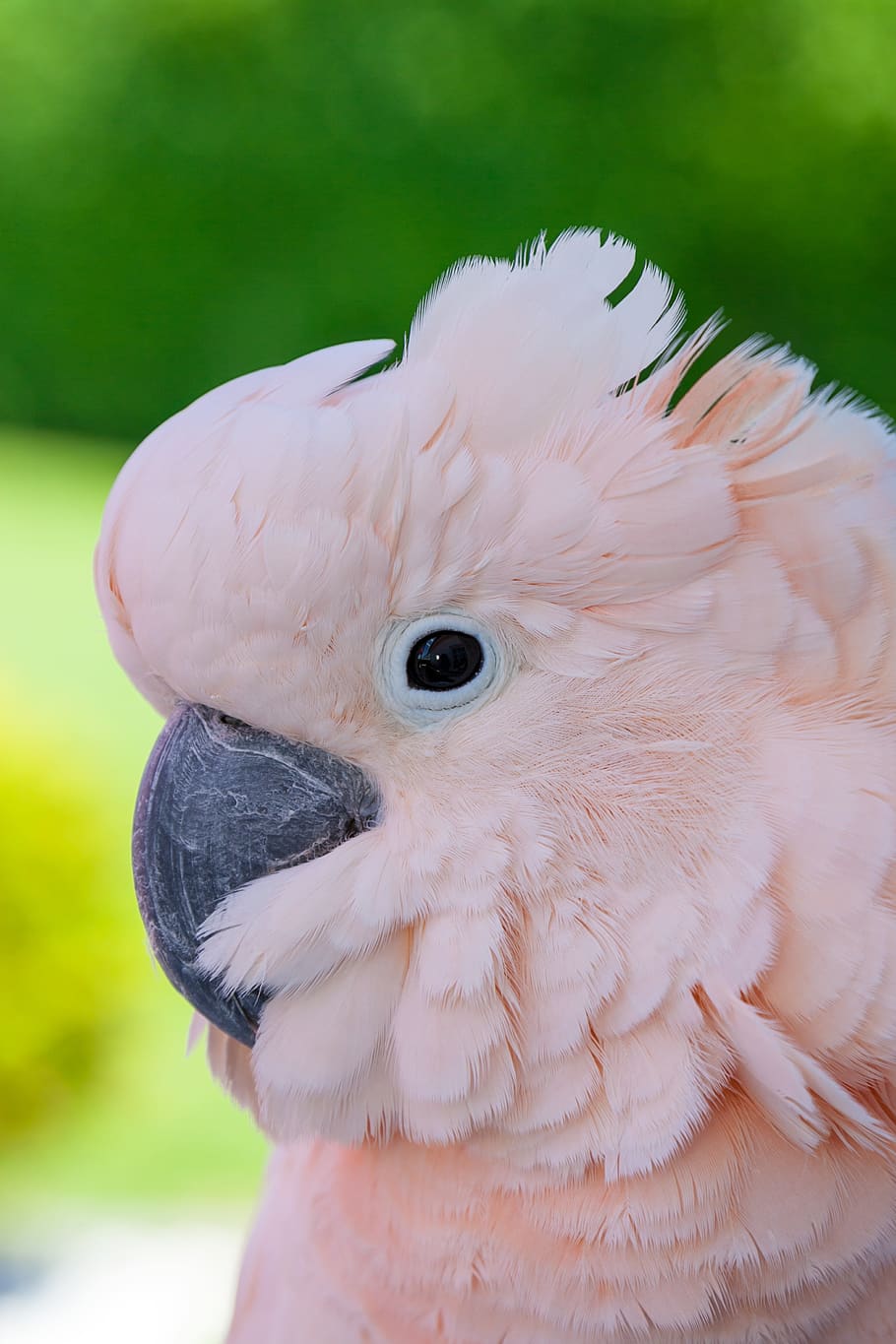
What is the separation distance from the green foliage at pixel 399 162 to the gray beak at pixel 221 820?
254 cm

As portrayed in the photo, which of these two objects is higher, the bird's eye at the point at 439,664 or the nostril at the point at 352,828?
the bird's eye at the point at 439,664

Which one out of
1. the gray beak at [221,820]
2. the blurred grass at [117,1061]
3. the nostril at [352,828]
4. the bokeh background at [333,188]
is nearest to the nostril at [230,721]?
the gray beak at [221,820]

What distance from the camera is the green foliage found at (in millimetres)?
3164

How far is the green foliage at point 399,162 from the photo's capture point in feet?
10.4

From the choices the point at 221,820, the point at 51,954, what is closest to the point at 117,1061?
the point at 51,954

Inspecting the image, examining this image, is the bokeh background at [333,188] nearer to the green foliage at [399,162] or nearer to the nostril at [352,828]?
the green foliage at [399,162]

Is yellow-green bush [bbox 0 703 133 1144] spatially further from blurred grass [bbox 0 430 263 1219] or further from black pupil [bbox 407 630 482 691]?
black pupil [bbox 407 630 482 691]

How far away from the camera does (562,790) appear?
89 centimetres

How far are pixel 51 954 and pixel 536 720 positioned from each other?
2160mm

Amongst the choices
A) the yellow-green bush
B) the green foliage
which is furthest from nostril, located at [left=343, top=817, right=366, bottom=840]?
the green foliage

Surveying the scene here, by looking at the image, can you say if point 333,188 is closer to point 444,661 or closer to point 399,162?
point 399,162

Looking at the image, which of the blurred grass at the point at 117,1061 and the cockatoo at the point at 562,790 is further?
the blurred grass at the point at 117,1061

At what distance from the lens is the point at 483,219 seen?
10.6ft

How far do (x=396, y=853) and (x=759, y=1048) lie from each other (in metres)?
0.30
